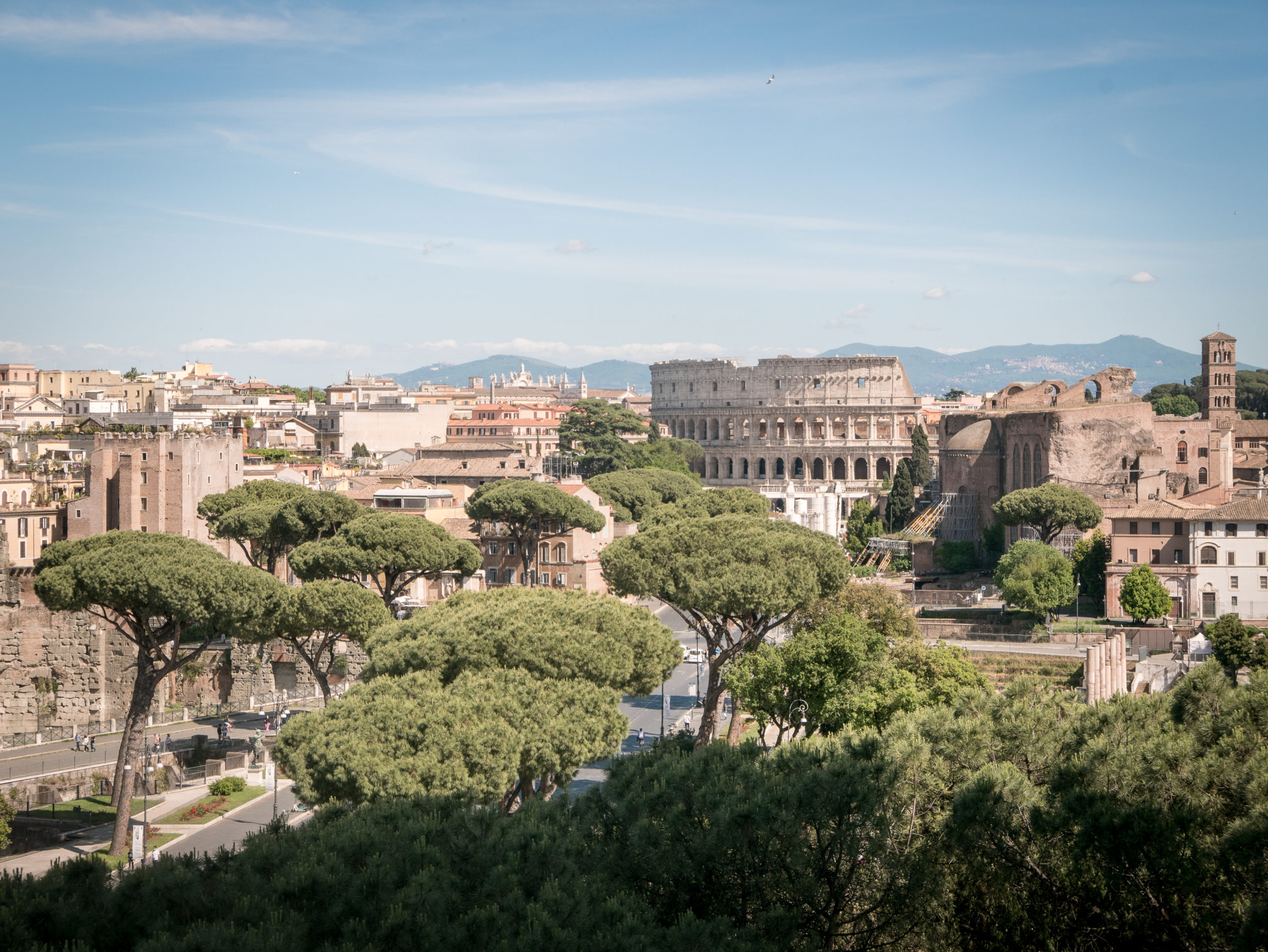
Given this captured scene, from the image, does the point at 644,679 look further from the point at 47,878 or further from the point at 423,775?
the point at 47,878

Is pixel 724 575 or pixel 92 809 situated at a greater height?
pixel 724 575

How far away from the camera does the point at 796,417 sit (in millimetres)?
98875

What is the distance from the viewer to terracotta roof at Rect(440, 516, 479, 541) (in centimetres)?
4459

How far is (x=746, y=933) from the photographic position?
1073 cm

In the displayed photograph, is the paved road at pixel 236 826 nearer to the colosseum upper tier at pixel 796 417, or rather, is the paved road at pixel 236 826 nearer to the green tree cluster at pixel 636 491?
the green tree cluster at pixel 636 491

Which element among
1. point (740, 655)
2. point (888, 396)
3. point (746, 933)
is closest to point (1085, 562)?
point (740, 655)

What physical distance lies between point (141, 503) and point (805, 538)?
774 inches

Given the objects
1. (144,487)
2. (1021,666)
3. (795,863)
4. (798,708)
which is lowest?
(1021,666)

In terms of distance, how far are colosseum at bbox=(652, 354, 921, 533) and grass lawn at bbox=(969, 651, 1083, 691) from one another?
51240 millimetres

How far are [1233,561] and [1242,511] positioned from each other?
4.79 feet

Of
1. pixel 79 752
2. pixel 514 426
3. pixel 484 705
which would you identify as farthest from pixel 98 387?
pixel 484 705

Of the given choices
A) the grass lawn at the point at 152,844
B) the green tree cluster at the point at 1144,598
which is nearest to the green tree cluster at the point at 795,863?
the grass lawn at the point at 152,844

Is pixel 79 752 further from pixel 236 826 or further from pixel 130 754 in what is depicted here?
pixel 236 826

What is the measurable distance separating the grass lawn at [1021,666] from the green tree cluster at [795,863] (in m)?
19.6
